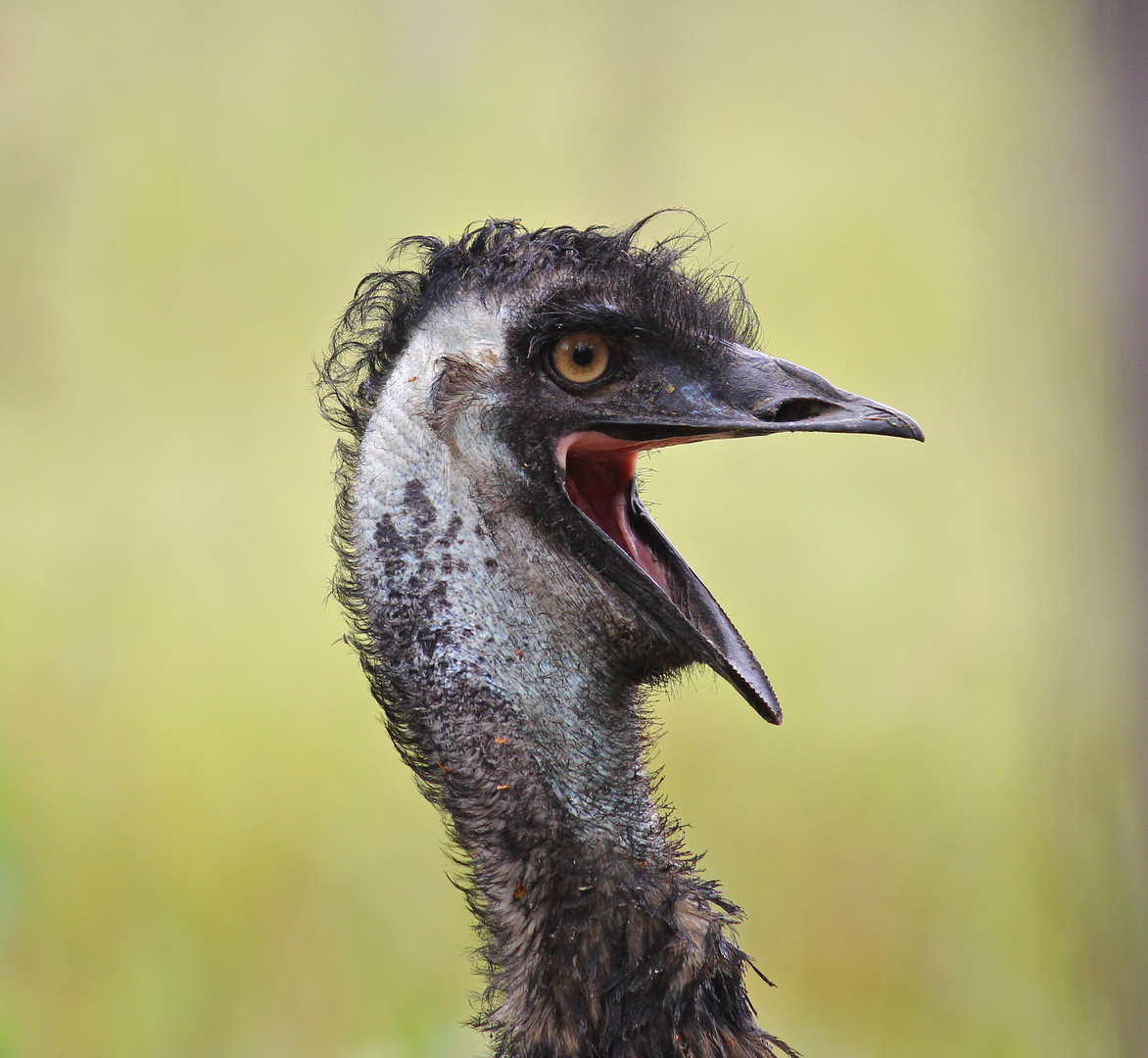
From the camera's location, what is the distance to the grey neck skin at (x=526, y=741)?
49.4 inches

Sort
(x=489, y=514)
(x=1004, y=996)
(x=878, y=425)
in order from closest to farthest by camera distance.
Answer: (x=878, y=425) < (x=489, y=514) < (x=1004, y=996)

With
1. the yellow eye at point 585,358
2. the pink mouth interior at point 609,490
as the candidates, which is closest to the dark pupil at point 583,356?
the yellow eye at point 585,358

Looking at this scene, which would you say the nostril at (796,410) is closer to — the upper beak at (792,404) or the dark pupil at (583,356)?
the upper beak at (792,404)

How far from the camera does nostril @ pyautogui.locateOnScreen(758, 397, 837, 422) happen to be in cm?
127

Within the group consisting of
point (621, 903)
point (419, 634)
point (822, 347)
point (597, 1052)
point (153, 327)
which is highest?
point (822, 347)

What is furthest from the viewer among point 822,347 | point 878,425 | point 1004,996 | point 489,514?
point 822,347

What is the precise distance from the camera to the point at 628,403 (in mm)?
1326

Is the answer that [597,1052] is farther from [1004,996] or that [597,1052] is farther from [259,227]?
[259,227]

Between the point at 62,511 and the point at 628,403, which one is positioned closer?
the point at 628,403

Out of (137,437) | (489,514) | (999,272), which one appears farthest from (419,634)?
(999,272)

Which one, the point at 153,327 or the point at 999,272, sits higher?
the point at 999,272

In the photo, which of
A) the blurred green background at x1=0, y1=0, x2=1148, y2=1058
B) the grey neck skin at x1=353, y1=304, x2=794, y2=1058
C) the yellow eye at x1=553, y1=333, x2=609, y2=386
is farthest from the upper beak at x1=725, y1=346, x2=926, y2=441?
the blurred green background at x1=0, y1=0, x2=1148, y2=1058

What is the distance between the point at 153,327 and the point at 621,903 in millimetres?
1771

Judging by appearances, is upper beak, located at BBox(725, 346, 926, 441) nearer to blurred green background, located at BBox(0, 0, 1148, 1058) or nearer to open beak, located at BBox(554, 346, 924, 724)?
open beak, located at BBox(554, 346, 924, 724)
